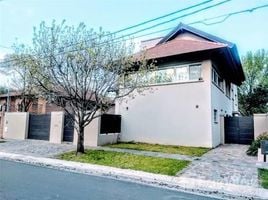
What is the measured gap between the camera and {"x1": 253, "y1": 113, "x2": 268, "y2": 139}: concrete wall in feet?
51.9

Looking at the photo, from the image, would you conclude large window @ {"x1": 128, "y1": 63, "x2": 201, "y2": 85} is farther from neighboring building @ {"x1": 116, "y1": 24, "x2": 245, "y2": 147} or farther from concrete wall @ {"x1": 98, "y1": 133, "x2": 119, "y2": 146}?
concrete wall @ {"x1": 98, "y1": 133, "x2": 119, "y2": 146}

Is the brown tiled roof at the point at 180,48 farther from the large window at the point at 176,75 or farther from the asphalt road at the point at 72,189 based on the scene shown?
the asphalt road at the point at 72,189

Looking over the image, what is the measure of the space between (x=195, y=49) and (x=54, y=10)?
8.12 m

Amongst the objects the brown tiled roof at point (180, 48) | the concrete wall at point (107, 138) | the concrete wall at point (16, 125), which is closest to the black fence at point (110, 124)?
the concrete wall at point (107, 138)

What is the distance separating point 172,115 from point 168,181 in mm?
8456

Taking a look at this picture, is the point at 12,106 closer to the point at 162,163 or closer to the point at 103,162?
the point at 103,162

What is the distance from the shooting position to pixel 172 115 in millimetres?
15984

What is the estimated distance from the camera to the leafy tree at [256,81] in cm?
3200

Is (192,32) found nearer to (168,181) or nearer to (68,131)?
(68,131)

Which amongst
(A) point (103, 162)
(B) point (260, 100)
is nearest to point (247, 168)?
(A) point (103, 162)

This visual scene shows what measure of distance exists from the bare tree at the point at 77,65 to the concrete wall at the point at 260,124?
8903 millimetres

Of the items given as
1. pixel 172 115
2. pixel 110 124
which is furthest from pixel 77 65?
pixel 172 115

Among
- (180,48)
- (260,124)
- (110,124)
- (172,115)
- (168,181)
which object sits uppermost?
(180,48)

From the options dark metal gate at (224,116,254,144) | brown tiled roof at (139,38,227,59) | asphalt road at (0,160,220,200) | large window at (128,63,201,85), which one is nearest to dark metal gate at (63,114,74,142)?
large window at (128,63,201,85)
